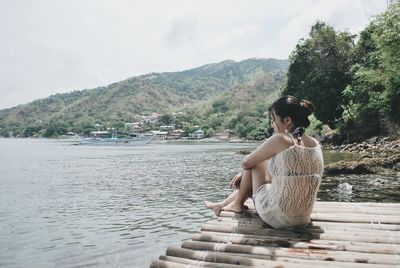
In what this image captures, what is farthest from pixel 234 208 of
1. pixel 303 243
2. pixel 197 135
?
pixel 197 135

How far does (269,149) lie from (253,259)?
158 cm

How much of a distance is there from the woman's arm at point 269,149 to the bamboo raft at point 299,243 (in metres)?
0.97

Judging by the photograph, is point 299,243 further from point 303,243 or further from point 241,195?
point 241,195

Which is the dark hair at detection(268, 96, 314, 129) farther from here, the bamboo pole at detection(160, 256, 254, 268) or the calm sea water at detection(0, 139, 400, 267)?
the calm sea water at detection(0, 139, 400, 267)

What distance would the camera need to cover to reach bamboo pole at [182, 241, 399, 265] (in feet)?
15.4

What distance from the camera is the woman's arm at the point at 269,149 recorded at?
18.3ft

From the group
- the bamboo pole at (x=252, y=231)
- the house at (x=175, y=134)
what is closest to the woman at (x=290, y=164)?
the bamboo pole at (x=252, y=231)

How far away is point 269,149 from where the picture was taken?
5746mm

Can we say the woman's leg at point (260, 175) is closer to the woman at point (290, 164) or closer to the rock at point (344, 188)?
the woman at point (290, 164)

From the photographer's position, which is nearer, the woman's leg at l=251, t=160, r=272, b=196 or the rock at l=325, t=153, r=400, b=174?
the woman's leg at l=251, t=160, r=272, b=196

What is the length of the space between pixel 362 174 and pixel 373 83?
21870mm

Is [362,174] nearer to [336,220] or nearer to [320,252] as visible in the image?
[336,220]

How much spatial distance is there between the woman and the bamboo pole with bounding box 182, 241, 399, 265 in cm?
80

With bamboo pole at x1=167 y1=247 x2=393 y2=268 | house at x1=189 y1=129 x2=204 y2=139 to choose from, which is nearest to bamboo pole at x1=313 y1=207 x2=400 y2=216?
bamboo pole at x1=167 y1=247 x2=393 y2=268
